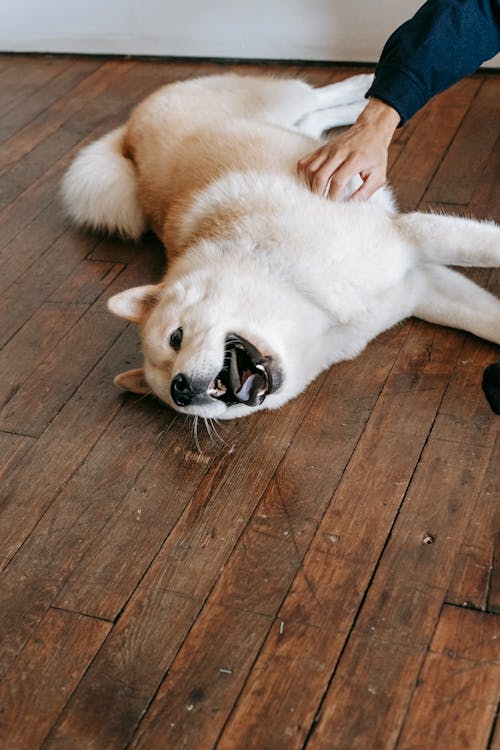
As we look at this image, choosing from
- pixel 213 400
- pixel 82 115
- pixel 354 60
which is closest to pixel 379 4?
pixel 354 60

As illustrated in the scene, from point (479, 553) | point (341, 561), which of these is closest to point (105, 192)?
point (341, 561)

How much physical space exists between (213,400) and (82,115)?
6.56 ft

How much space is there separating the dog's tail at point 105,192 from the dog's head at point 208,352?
75 centimetres

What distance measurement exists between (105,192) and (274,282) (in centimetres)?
93

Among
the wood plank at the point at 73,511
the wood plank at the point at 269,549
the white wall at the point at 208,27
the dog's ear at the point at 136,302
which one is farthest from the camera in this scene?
the white wall at the point at 208,27

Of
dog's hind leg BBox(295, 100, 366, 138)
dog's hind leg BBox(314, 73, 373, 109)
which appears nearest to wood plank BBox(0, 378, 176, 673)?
dog's hind leg BBox(295, 100, 366, 138)

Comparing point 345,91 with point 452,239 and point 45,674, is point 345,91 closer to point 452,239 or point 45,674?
point 452,239

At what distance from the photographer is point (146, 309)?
1913 mm

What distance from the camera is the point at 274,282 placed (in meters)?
1.83

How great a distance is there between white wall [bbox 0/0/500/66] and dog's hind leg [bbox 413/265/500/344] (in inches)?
53.1

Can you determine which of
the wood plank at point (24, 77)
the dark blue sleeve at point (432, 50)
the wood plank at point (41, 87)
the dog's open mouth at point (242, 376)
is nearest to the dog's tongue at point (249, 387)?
the dog's open mouth at point (242, 376)

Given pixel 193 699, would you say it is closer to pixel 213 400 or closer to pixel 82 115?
pixel 213 400

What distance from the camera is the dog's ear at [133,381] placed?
194cm

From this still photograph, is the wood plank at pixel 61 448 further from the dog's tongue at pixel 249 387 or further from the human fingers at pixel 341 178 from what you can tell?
the human fingers at pixel 341 178
